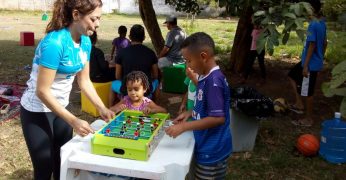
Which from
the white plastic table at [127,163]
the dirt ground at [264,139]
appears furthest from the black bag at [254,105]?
the white plastic table at [127,163]

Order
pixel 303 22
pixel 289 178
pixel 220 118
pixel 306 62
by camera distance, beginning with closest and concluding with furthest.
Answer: pixel 220 118
pixel 303 22
pixel 289 178
pixel 306 62

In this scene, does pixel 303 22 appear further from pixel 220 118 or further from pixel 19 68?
pixel 19 68

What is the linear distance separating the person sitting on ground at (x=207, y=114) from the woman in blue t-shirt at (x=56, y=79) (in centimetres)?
58

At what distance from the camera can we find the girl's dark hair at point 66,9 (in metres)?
2.22

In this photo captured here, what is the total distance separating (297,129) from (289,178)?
4.54 feet

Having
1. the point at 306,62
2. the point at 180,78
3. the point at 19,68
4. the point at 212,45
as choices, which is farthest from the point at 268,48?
the point at 19,68

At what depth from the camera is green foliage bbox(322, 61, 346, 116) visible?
68.3 inches

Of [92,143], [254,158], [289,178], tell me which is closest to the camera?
[92,143]

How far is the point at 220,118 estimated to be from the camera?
226 cm

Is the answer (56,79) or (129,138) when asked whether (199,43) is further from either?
(56,79)

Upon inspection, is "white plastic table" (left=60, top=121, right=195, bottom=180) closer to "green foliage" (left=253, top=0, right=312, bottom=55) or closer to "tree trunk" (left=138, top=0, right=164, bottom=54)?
"green foliage" (left=253, top=0, right=312, bottom=55)

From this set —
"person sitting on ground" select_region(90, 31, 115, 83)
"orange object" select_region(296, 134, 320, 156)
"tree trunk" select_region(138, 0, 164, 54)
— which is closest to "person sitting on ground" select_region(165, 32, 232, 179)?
"orange object" select_region(296, 134, 320, 156)

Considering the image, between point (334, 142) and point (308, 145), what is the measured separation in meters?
0.30

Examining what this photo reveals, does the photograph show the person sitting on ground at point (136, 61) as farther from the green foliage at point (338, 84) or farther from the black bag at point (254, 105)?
the green foliage at point (338, 84)
